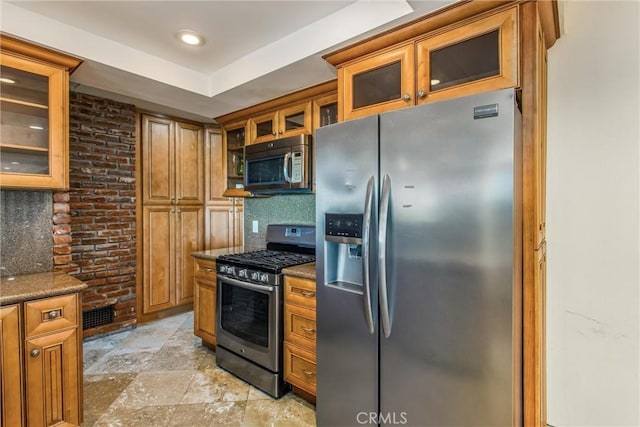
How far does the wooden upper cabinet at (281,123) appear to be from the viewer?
8.54ft

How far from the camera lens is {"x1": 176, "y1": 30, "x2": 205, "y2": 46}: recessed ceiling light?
6.79ft

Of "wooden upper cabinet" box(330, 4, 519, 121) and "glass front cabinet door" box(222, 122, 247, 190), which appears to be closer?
"wooden upper cabinet" box(330, 4, 519, 121)

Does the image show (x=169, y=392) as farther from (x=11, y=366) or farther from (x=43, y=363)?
(x=11, y=366)

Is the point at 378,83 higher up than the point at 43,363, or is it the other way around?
the point at 378,83

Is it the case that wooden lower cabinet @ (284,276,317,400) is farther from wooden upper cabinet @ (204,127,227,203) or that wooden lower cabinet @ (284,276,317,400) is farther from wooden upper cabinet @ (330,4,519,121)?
wooden upper cabinet @ (204,127,227,203)

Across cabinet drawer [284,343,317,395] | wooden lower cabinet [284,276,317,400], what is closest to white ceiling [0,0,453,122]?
wooden lower cabinet [284,276,317,400]

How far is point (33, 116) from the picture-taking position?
2.04m

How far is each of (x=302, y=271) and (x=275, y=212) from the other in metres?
1.27

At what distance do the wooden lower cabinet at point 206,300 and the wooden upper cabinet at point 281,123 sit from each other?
48.3 inches

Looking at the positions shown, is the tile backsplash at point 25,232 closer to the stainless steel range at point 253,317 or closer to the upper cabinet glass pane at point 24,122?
the upper cabinet glass pane at point 24,122

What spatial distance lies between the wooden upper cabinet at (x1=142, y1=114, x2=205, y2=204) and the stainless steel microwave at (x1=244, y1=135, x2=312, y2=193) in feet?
4.05

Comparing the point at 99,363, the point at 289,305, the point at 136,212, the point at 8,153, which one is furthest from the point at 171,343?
the point at 8,153

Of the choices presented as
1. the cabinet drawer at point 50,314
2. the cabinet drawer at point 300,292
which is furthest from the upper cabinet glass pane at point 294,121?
the cabinet drawer at point 50,314

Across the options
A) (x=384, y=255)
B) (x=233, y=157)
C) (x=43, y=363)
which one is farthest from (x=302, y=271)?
(x=233, y=157)
